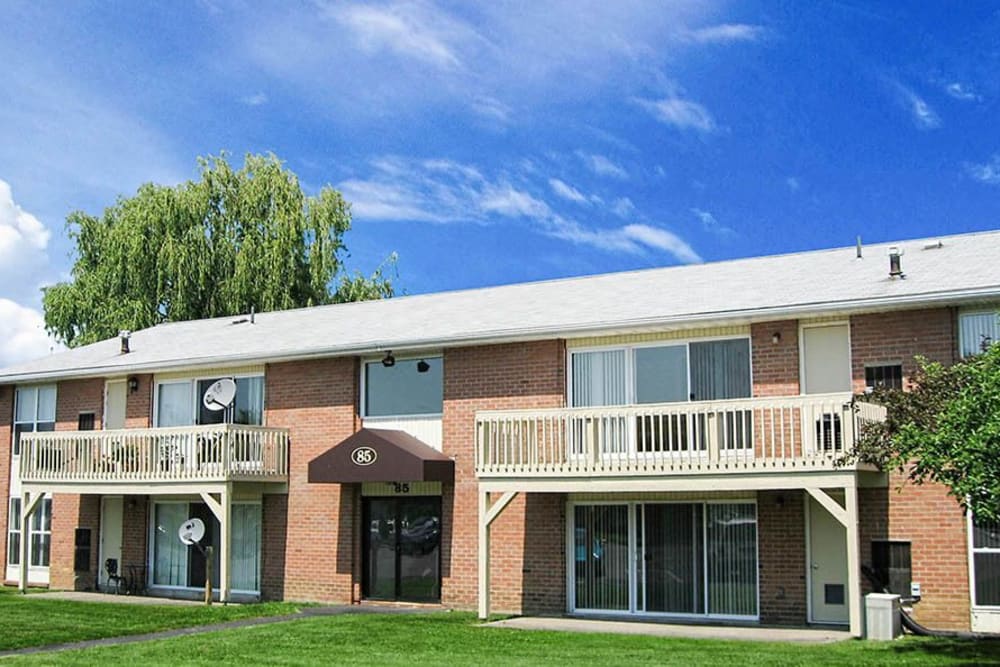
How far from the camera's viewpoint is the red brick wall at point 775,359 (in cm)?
1906

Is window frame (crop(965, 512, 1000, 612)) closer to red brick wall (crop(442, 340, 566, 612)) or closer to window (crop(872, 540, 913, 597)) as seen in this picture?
window (crop(872, 540, 913, 597))

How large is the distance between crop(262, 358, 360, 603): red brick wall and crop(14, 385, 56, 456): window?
6792 mm

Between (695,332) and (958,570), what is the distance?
5421 mm

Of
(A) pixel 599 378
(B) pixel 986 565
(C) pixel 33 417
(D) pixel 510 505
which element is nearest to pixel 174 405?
(C) pixel 33 417

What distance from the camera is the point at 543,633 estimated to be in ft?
57.7

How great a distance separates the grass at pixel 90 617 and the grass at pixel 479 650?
1650mm

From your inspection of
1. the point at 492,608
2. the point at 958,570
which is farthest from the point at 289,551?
the point at 958,570

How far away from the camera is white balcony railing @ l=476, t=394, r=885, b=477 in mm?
17312

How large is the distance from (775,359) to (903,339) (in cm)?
200

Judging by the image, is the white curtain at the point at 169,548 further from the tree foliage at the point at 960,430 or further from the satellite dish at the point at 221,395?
the tree foliage at the point at 960,430

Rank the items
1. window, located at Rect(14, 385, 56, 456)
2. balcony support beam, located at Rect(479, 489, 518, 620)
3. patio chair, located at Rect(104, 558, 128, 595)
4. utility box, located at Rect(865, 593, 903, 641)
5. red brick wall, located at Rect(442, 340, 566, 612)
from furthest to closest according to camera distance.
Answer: window, located at Rect(14, 385, 56, 456)
patio chair, located at Rect(104, 558, 128, 595)
red brick wall, located at Rect(442, 340, 566, 612)
balcony support beam, located at Rect(479, 489, 518, 620)
utility box, located at Rect(865, 593, 903, 641)

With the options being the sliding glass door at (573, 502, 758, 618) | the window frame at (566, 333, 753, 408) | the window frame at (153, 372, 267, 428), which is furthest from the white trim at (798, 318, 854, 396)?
the window frame at (153, 372, 267, 428)

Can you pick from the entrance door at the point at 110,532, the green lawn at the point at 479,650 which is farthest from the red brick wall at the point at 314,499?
the green lawn at the point at 479,650

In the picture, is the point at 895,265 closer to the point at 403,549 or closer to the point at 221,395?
the point at 403,549
